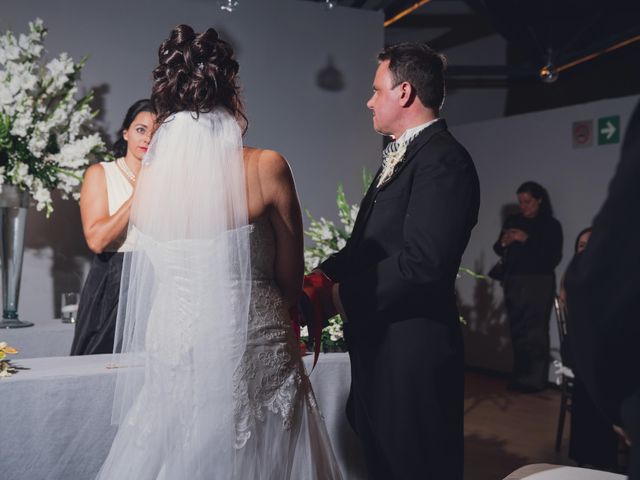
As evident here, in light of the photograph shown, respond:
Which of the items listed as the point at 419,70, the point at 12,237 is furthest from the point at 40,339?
the point at 419,70

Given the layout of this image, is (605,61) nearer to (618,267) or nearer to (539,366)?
(539,366)

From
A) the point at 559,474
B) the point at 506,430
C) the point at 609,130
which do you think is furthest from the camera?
the point at 609,130

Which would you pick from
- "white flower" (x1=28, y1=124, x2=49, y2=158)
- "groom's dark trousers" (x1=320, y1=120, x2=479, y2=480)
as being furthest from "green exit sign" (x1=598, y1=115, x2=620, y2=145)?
"white flower" (x1=28, y1=124, x2=49, y2=158)

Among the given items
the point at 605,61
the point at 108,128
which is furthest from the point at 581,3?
the point at 108,128

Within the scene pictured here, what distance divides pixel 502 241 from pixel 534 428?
7.49ft

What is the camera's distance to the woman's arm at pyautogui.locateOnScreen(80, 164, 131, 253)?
115 inches

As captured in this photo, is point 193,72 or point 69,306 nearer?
point 193,72

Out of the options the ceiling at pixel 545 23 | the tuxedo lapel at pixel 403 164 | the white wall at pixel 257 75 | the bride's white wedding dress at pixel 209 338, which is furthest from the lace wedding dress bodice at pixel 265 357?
the ceiling at pixel 545 23

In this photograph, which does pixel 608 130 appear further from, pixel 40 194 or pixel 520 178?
pixel 40 194

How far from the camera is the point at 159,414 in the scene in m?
1.66

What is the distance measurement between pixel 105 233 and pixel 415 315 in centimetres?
161

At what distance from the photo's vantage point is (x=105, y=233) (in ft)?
9.63

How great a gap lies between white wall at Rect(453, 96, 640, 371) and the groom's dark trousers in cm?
490

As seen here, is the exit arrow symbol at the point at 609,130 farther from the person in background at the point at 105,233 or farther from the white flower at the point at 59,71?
the white flower at the point at 59,71
